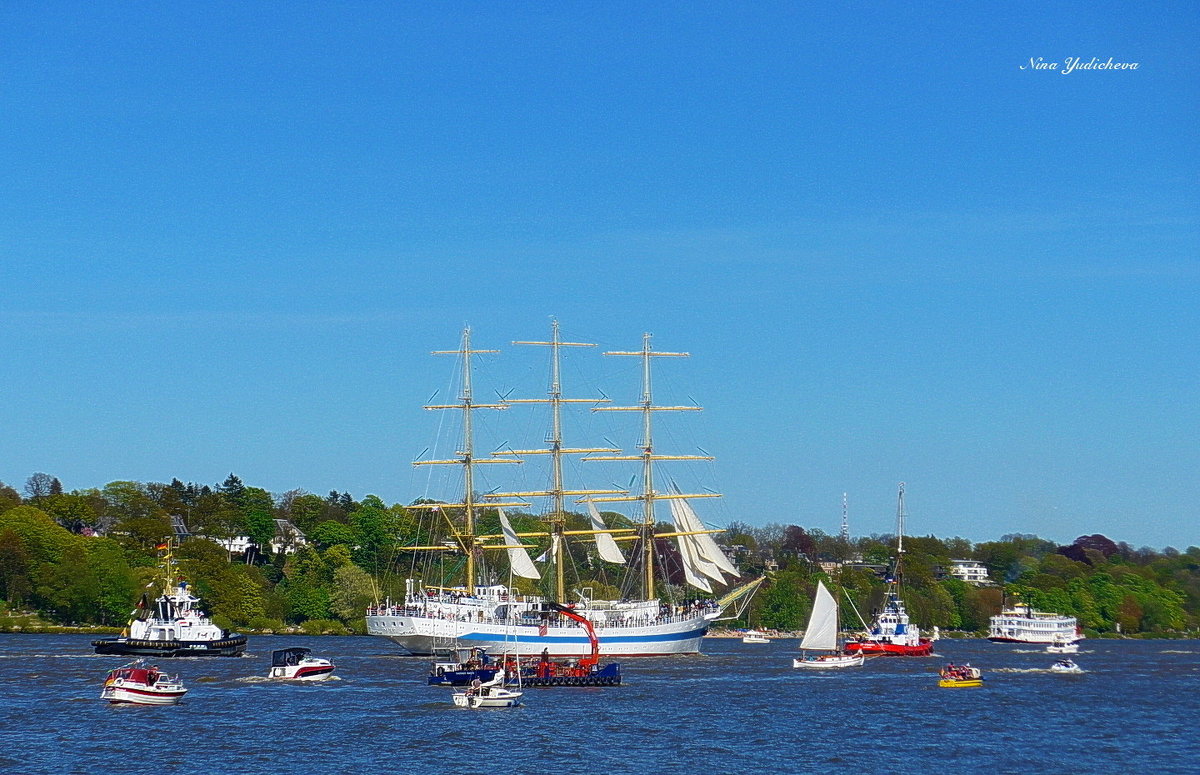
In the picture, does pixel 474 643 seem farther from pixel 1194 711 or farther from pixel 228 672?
pixel 1194 711

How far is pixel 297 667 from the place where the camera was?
91.9m

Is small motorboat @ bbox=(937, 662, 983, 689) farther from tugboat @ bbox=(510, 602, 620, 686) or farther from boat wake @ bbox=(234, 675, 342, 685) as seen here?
boat wake @ bbox=(234, 675, 342, 685)

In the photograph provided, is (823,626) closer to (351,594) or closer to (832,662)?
(832,662)

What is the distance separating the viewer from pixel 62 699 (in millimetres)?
77938

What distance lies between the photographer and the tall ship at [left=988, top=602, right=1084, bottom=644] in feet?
561

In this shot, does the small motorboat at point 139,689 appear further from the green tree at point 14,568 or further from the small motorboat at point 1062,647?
the small motorboat at point 1062,647

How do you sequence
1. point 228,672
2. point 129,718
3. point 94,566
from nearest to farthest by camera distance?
Result: point 129,718
point 228,672
point 94,566

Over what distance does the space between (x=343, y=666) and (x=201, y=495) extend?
95.0 metres

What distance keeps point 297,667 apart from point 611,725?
28.1 meters

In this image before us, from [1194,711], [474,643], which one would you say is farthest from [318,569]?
[1194,711]

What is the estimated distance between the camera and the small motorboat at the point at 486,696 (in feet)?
253

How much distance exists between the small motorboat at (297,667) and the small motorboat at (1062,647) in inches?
3371

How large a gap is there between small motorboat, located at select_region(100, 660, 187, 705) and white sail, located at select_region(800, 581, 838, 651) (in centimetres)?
5749

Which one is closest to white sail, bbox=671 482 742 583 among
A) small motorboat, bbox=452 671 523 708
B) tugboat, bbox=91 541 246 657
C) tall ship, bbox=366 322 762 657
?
tall ship, bbox=366 322 762 657
